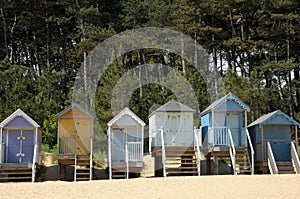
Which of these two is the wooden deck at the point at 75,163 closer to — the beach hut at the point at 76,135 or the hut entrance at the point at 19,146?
the beach hut at the point at 76,135

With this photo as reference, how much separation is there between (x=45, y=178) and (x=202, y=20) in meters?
20.3

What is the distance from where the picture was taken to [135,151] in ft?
89.2

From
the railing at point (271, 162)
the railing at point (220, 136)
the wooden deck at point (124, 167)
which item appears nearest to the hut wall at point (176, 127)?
the railing at point (220, 136)

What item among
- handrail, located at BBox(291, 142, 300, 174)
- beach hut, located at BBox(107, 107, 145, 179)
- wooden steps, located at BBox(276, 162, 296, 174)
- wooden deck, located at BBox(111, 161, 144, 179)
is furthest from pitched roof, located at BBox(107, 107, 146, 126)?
handrail, located at BBox(291, 142, 300, 174)

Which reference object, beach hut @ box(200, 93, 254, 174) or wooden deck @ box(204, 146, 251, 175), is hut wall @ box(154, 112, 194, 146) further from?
wooden deck @ box(204, 146, 251, 175)

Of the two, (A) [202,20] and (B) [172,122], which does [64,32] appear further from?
(B) [172,122]

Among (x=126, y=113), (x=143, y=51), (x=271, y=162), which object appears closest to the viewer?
(x=271, y=162)

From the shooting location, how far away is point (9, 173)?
26.4 m

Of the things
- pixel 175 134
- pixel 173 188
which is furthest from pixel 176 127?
pixel 173 188

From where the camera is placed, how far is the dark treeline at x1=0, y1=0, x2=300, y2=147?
114 feet

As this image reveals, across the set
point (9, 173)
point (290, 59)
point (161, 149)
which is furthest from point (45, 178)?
point (290, 59)

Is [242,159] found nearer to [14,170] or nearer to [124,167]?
[124,167]

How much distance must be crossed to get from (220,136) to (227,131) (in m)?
0.45

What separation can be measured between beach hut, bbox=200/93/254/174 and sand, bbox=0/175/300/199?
346 centimetres
